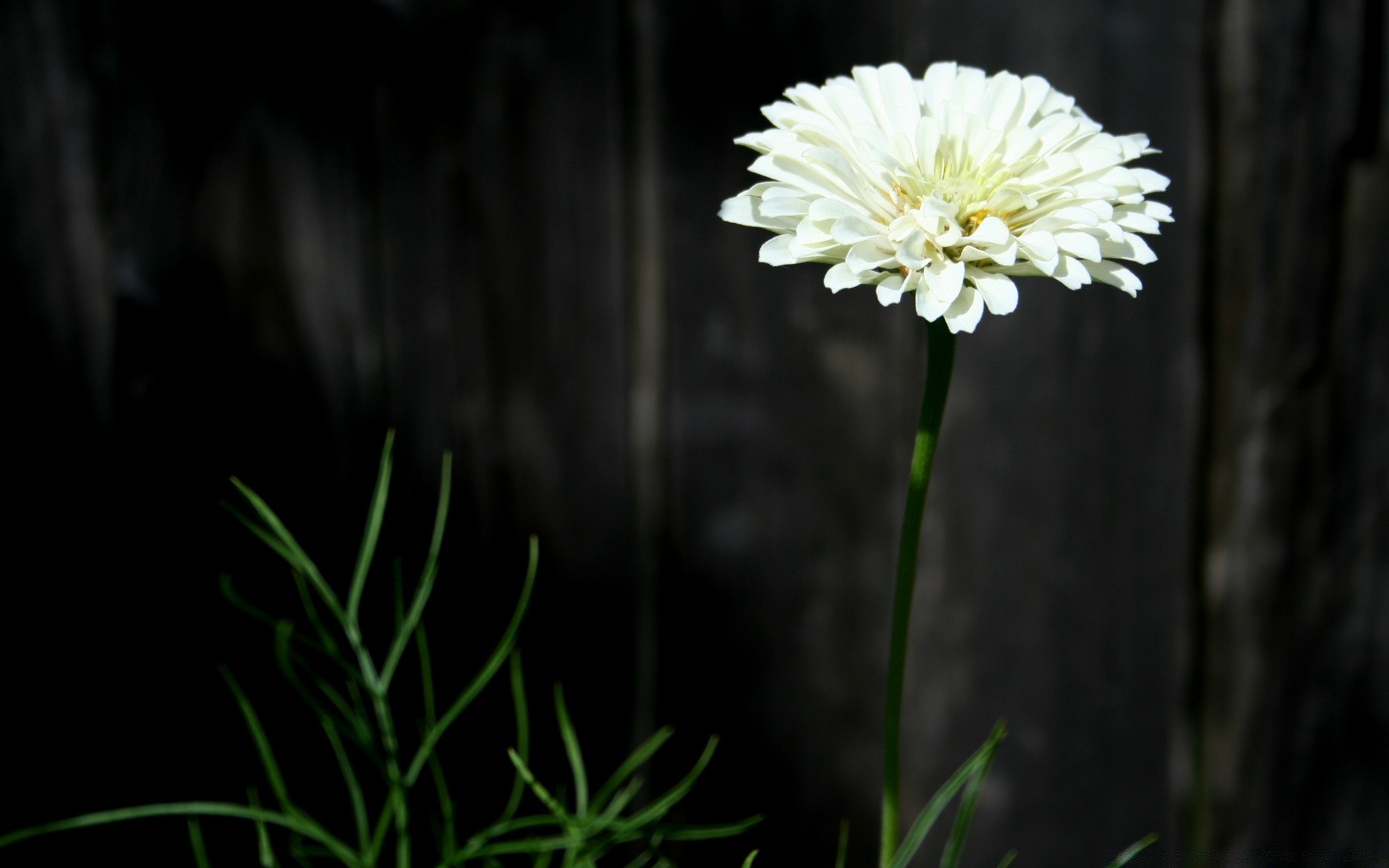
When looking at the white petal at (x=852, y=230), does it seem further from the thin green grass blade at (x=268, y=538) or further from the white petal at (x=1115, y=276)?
the thin green grass blade at (x=268, y=538)

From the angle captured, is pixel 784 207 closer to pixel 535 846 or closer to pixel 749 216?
pixel 749 216

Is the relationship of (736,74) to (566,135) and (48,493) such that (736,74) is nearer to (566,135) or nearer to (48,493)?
(566,135)

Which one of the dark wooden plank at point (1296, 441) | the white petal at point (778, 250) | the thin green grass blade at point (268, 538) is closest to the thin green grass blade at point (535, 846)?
the thin green grass blade at point (268, 538)

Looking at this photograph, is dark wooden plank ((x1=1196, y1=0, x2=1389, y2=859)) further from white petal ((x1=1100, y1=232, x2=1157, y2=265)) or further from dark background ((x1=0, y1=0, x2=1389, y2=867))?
white petal ((x1=1100, y1=232, x2=1157, y2=265))

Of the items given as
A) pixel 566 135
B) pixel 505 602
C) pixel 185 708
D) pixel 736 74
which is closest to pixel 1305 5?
pixel 736 74

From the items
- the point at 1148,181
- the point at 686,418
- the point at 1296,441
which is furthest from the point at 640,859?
the point at 1296,441

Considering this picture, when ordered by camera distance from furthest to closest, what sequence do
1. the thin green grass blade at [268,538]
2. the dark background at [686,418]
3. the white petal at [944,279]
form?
the dark background at [686,418] → the thin green grass blade at [268,538] → the white petal at [944,279]
